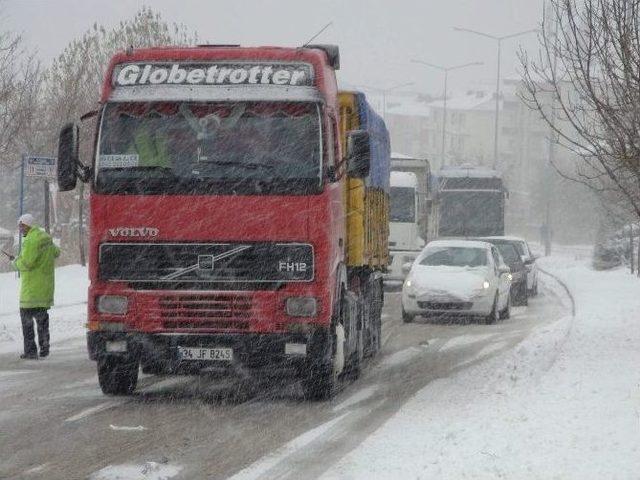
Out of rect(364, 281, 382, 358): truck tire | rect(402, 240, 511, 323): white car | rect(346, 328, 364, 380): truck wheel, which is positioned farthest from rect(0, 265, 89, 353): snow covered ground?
rect(402, 240, 511, 323): white car

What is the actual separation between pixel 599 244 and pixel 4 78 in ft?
105

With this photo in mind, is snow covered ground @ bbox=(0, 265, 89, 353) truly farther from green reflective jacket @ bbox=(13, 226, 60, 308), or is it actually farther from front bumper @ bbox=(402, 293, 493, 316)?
front bumper @ bbox=(402, 293, 493, 316)

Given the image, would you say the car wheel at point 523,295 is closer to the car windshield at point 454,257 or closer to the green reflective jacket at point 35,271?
the car windshield at point 454,257

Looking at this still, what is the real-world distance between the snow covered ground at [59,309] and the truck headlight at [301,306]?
6.71m

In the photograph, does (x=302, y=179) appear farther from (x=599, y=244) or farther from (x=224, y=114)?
(x=599, y=244)

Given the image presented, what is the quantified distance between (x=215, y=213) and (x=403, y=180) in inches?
950

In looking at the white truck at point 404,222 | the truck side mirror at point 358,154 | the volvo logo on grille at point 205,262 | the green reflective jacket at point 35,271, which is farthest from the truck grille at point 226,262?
the white truck at point 404,222

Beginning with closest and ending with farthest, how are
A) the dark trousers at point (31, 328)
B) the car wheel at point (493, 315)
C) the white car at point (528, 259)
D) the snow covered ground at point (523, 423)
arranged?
the snow covered ground at point (523, 423) → the dark trousers at point (31, 328) → the car wheel at point (493, 315) → the white car at point (528, 259)

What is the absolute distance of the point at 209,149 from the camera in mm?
11906

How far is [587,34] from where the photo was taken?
14.8 m

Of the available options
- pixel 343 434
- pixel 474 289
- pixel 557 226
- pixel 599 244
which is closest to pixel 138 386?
pixel 343 434

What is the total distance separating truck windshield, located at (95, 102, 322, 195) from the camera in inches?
466

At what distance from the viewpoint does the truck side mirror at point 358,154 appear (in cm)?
1209

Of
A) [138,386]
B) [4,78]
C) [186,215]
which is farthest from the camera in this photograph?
[4,78]
